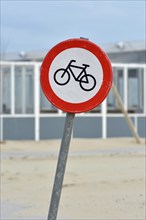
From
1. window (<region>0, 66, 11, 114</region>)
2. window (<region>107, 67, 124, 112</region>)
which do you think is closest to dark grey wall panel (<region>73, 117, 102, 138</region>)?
window (<region>107, 67, 124, 112</region>)

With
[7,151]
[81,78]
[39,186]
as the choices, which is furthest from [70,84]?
[7,151]

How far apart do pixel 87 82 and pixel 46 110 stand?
1877cm

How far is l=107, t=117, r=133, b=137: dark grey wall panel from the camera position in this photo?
76.4ft

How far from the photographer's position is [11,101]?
2172cm

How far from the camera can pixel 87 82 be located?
426 cm

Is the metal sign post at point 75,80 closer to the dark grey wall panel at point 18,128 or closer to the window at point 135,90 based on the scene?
the dark grey wall panel at point 18,128

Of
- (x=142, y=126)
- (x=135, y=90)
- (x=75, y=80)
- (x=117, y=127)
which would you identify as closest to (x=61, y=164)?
(x=75, y=80)

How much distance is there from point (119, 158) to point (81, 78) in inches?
509

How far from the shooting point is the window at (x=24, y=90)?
22312 millimetres

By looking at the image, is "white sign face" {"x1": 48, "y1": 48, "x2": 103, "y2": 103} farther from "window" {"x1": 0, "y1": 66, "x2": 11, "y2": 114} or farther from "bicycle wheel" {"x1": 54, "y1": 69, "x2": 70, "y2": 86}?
"window" {"x1": 0, "y1": 66, "x2": 11, "y2": 114}

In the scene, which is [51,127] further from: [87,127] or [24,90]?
[24,90]

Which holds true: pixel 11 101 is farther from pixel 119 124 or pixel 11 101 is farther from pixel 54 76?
pixel 54 76

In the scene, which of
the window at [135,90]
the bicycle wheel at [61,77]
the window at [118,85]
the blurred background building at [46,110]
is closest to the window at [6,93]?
the blurred background building at [46,110]

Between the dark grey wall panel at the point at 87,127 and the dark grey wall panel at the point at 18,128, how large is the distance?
5.54 feet
